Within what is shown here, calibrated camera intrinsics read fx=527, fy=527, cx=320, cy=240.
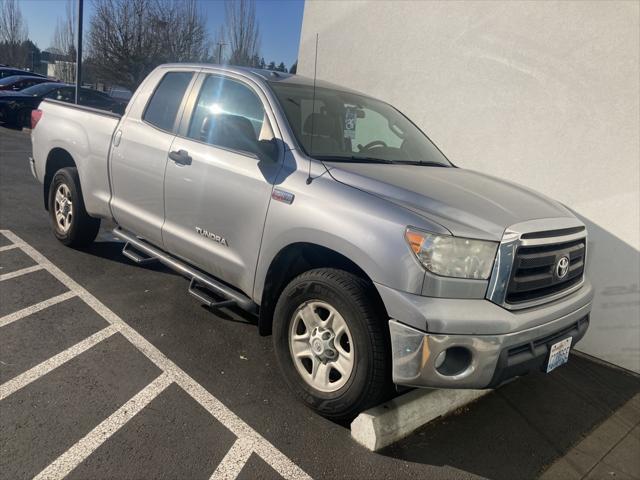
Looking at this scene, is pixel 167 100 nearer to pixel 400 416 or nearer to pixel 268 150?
pixel 268 150

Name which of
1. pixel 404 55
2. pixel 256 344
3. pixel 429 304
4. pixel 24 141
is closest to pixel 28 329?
pixel 256 344

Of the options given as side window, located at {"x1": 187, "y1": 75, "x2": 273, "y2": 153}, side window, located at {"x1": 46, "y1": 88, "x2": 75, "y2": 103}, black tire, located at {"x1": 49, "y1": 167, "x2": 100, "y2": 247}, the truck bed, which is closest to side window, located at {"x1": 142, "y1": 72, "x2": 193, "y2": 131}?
side window, located at {"x1": 187, "y1": 75, "x2": 273, "y2": 153}

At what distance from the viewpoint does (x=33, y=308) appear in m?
4.00

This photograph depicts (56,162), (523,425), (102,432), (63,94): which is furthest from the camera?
(63,94)

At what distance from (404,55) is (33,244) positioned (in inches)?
182

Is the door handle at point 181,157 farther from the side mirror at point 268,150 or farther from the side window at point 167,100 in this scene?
the side mirror at point 268,150

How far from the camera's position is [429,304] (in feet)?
8.12

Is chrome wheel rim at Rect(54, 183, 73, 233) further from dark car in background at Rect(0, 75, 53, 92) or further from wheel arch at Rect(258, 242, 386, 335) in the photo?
dark car in background at Rect(0, 75, 53, 92)

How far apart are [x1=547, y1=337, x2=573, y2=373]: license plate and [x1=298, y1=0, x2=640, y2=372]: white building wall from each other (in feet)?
5.64

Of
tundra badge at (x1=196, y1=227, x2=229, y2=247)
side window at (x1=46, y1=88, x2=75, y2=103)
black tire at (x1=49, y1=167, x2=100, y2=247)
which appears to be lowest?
black tire at (x1=49, y1=167, x2=100, y2=247)

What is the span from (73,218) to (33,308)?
136 centimetres

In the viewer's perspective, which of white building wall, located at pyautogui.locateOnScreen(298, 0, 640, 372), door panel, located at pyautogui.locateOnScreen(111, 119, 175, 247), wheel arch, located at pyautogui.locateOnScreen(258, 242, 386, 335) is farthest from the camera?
white building wall, located at pyautogui.locateOnScreen(298, 0, 640, 372)

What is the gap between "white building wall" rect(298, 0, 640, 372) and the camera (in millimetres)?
4273

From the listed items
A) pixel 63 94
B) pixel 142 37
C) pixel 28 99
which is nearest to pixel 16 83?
pixel 28 99
